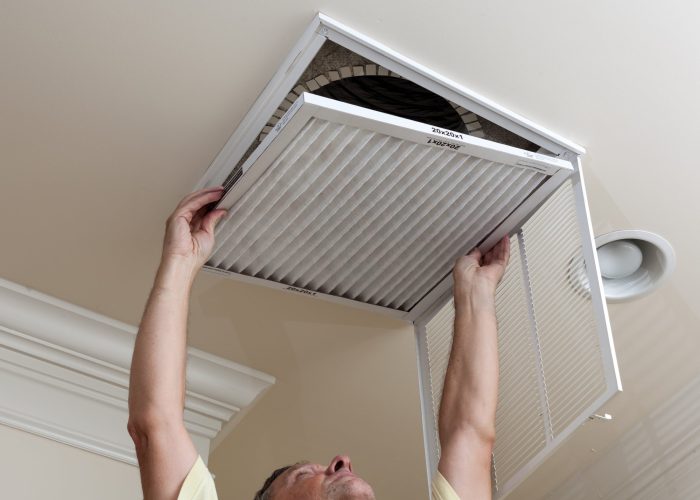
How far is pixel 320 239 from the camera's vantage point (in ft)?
4.98

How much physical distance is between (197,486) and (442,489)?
36 centimetres

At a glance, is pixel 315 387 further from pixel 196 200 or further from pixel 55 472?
pixel 196 200

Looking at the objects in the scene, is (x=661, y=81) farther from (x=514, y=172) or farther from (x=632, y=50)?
(x=514, y=172)

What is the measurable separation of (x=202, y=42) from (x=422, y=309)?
596 mm

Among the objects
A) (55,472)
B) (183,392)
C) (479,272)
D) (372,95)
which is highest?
(372,95)

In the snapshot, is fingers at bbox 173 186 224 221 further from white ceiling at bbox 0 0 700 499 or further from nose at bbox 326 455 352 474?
nose at bbox 326 455 352 474

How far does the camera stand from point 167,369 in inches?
52.2

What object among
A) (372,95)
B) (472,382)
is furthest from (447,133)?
(472,382)

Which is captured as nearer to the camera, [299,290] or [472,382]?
[472,382]

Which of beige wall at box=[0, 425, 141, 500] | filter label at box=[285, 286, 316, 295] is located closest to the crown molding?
beige wall at box=[0, 425, 141, 500]

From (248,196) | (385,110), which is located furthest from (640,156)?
(248,196)

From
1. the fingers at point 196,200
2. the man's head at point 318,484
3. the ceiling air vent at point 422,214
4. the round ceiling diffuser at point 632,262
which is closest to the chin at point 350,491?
the man's head at point 318,484

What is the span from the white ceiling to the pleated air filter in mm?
115

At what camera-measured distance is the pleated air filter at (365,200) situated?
1.35m
